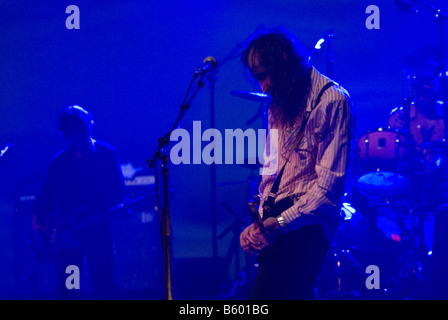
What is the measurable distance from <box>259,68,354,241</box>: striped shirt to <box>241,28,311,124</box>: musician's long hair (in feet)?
0.19

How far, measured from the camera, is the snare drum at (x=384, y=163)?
5.34 metres

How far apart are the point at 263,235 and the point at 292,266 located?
0.17 m

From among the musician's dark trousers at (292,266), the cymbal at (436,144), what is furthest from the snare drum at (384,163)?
the musician's dark trousers at (292,266)

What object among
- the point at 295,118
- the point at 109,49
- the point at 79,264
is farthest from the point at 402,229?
the point at 109,49

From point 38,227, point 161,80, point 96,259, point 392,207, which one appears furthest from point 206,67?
point 161,80

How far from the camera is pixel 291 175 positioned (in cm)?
220

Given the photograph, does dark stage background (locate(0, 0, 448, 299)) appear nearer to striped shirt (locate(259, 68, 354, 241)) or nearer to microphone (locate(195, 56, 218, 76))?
microphone (locate(195, 56, 218, 76))

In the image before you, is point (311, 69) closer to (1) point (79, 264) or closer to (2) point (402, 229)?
(1) point (79, 264)

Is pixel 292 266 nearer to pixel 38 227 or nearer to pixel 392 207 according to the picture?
pixel 38 227

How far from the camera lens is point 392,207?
563 centimetres

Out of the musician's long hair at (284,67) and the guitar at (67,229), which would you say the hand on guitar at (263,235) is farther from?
the guitar at (67,229)

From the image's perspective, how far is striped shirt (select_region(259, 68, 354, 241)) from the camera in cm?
207

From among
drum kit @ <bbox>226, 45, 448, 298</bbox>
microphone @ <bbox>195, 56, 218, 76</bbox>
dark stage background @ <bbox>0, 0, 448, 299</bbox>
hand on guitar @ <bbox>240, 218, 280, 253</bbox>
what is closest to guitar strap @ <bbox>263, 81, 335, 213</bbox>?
hand on guitar @ <bbox>240, 218, 280, 253</bbox>

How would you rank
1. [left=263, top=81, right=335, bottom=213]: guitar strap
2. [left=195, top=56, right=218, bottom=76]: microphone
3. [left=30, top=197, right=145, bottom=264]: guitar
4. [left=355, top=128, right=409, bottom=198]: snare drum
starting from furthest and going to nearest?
[left=355, top=128, right=409, bottom=198]: snare drum, [left=30, top=197, right=145, bottom=264]: guitar, [left=195, top=56, right=218, bottom=76]: microphone, [left=263, top=81, right=335, bottom=213]: guitar strap
